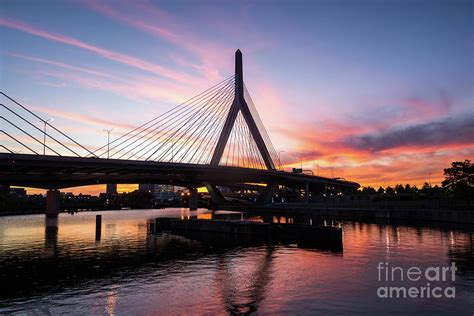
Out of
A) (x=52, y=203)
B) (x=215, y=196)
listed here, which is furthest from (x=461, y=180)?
(x=52, y=203)

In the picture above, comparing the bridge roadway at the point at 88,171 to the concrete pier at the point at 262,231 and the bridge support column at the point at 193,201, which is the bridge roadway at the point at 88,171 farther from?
the bridge support column at the point at 193,201

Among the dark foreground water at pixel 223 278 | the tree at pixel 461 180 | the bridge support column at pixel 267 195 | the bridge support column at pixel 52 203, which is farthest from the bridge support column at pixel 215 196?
the dark foreground water at pixel 223 278

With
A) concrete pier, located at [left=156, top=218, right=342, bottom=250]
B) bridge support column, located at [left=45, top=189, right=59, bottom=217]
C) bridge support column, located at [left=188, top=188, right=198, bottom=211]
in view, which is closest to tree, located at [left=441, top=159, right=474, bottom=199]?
concrete pier, located at [left=156, top=218, right=342, bottom=250]

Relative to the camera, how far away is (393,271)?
27.5m

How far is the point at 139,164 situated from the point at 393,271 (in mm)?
60262

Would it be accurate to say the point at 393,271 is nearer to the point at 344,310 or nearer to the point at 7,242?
the point at 344,310

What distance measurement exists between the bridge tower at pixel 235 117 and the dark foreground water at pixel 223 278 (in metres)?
51.3

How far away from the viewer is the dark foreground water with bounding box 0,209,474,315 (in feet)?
62.1

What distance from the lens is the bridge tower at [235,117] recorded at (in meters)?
92.8

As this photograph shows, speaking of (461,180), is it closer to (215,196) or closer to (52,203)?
(215,196)

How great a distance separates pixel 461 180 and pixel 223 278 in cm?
7420

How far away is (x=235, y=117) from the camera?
99250 millimetres

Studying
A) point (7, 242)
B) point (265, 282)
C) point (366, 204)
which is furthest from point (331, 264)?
point (366, 204)

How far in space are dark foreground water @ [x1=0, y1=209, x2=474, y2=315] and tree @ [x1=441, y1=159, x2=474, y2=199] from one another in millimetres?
42155
